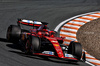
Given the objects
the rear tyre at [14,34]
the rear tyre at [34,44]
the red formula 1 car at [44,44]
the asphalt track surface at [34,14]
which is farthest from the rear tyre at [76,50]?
the rear tyre at [14,34]

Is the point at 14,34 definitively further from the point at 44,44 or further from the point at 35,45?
the point at 35,45

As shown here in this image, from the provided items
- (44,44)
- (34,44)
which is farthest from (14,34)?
(34,44)

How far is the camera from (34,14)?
20.8 meters

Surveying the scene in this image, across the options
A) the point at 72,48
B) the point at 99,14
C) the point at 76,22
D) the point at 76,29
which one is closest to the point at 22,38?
the point at 72,48

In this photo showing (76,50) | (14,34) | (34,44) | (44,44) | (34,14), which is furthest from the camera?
(34,14)

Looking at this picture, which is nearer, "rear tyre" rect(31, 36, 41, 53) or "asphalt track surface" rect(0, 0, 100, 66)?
"asphalt track surface" rect(0, 0, 100, 66)

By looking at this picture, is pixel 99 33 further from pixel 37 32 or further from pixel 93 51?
pixel 37 32

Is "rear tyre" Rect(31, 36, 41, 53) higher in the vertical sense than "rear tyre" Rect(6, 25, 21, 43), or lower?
lower

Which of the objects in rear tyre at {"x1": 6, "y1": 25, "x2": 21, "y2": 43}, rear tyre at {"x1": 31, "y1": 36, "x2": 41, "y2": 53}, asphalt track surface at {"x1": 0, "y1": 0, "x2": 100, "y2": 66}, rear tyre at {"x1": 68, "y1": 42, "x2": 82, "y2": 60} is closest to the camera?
asphalt track surface at {"x1": 0, "y1": 0, "x2": 100, "y2": 66}

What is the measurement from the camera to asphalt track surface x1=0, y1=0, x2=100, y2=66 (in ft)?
38.0

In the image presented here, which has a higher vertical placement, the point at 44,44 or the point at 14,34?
the point at 14,34

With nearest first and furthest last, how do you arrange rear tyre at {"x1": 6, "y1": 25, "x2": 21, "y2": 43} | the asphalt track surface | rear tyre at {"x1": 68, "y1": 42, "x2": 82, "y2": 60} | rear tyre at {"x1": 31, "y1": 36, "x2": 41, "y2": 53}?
the asphalt track surface → rear tyre at {"x1": 31, "y1": 36, "x2": 41, "y2": 53} → rear tyre at {"x1": 68, "y1": 42, "x2": 82, "y2": 60} → rear tyre at {"x1": 6, "y1": 25, "x2": 21, "y2": 43}

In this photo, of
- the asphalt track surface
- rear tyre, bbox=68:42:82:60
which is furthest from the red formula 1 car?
the asphalt track surface

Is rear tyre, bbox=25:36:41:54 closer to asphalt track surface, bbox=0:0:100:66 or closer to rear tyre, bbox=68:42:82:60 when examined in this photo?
asphalt track surface, bbox=0:0:100:66
